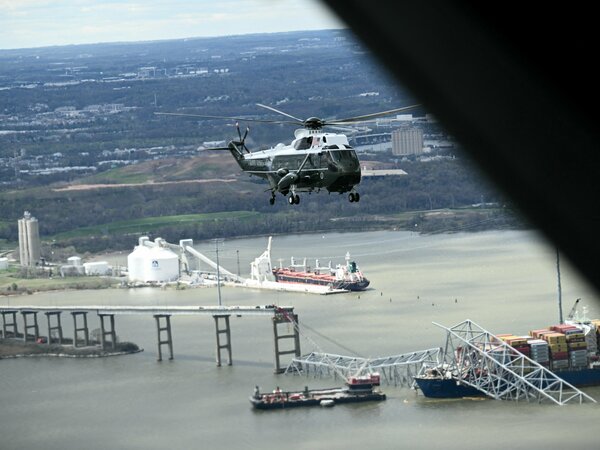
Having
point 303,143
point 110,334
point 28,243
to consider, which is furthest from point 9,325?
point 303,143

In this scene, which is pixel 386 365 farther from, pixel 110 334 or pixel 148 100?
pixel 148 100

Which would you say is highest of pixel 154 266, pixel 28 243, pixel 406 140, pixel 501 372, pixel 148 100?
pixel 148 100

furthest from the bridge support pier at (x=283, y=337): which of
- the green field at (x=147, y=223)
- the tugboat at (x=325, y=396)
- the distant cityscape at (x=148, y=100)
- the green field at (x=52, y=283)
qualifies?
the green field at (x=147, y=223)

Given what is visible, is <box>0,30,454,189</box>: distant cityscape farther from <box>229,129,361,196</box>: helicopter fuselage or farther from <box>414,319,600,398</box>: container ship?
<box>229,129,361,196</box>: helicopter fuselage

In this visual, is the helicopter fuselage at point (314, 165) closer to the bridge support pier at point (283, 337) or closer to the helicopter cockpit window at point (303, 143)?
the helicopter cockpit window at point (303, 143)

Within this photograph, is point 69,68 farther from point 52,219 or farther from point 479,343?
point 479,343

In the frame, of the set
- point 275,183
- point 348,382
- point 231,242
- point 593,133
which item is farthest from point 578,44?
point 231,242

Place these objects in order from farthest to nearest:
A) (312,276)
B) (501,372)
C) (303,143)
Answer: (312,276)
(501,372)
(303,143)
